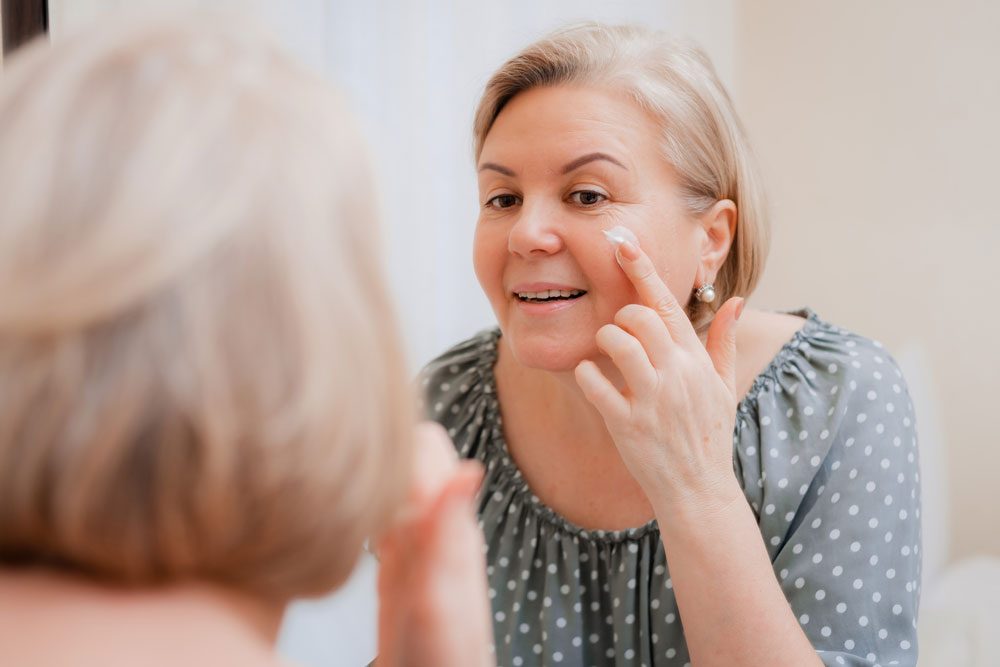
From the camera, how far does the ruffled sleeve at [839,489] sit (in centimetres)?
111

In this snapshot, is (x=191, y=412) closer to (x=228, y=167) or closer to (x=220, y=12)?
(x=228, y=167)

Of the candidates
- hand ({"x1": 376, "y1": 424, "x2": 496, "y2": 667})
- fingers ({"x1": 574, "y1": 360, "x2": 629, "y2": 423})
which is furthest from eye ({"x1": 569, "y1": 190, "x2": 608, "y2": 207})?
hand ({"x1": 376, "y1": 424, "x2": 496, "y2": 667})

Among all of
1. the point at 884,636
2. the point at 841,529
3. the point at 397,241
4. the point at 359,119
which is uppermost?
the point at 397,241

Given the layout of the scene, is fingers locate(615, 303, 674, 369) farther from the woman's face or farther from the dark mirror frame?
the dark mirror frame

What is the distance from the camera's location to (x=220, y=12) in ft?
1.90

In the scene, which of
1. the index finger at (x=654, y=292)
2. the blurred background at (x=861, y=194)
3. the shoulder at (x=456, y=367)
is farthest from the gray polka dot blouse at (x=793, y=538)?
the blurred background at (x=861, y=194)

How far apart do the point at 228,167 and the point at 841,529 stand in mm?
894

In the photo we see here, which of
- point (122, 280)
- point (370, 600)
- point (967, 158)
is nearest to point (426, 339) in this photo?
point (370, 600)

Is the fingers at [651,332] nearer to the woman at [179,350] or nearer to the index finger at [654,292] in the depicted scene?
the index finger at [654,292]

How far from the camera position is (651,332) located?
1.08 metres

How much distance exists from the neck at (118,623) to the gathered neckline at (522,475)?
80 centimetres

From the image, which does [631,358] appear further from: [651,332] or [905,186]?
[905,186]

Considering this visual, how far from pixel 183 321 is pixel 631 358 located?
0.68m

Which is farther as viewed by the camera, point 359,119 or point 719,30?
point 719,30
